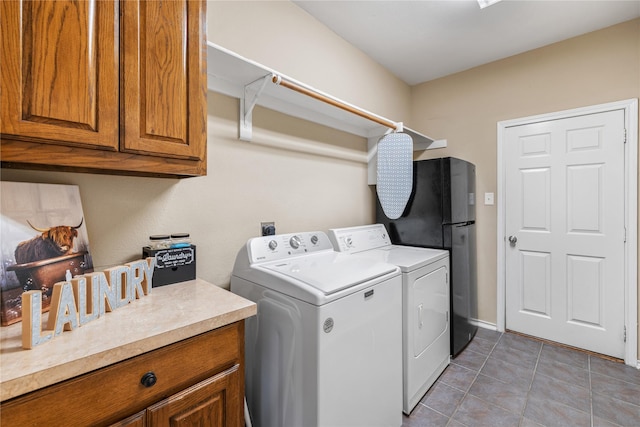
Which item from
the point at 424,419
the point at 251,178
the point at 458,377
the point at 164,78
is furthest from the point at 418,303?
the point at 164,78

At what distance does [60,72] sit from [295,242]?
125 cm

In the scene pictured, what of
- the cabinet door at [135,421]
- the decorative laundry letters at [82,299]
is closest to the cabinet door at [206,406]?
the cabinet door at [135,421]

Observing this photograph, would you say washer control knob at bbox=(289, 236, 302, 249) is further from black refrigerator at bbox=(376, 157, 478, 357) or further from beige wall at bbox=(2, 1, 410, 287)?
black refrigerator at bbox=(376, 157, 478, 357)

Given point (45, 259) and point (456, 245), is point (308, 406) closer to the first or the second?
point (45, 259)

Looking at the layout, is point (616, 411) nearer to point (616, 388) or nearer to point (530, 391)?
point (616, 388)

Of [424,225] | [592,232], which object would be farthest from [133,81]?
[592,232]

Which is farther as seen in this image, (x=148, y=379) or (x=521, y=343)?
(x=521, y=343)

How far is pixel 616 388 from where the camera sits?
A: 191 cm

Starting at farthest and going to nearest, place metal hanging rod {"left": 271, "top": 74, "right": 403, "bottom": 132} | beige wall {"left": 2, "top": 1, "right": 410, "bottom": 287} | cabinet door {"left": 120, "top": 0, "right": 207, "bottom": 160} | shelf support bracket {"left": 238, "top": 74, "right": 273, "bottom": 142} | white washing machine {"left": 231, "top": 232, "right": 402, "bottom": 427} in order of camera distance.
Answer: shelf support bracket {"left": 238, "top": 74, "right": 273, "bottom": 142}, metal hanging rod {"left": 271, "top": 74, "right": 403, "bottom": 132}, beige wall {"left": 2, "top": 1, "right": 410, "bottom": 287}, white washing machine {"left": 231, "top": 232, "right": 402, "bottom": 427}, cabinet door {"left": 120, "top": 0, "right": 207, "bottom": 160}

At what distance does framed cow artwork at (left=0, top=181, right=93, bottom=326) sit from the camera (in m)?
0.87

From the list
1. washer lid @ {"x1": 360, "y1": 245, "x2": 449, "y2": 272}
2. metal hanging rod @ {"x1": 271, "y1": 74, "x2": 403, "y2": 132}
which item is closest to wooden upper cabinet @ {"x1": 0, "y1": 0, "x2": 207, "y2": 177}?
metal hanging rod @ {"x1": 271, "y1": 74, "x2": 403, "y2": 132}

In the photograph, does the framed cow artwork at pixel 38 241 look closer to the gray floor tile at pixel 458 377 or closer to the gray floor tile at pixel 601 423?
the gray floor tile at pixel 458 377

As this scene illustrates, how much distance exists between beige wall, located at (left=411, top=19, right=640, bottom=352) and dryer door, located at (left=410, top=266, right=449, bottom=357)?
107 centimetres

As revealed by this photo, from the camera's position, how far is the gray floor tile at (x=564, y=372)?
1990 mm
